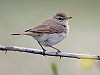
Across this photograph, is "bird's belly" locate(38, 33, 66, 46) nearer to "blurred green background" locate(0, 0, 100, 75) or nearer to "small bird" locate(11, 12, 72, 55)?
"small bird" locate(11, 12, 72, 55)

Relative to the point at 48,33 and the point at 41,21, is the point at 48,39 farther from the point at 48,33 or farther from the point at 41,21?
the point at 41,21

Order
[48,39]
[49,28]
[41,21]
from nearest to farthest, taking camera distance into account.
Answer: [48,39]
[49,28]
[41,21]

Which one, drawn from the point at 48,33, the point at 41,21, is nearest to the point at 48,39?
the point at 48,33

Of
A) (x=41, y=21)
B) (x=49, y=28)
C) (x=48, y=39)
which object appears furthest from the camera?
(x=41, y=21)

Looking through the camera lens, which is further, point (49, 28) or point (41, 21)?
point (41, 21)

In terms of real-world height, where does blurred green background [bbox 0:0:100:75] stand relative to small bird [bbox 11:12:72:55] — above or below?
below

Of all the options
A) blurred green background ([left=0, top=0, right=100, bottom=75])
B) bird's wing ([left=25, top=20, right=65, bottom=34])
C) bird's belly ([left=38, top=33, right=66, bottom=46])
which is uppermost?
bird's wing ([left=25, top=20, right=65, bottom=34])

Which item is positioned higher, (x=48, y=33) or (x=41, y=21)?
(x=48, y=33)

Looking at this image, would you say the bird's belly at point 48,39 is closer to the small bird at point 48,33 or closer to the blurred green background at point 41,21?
the small bird at point 48,33

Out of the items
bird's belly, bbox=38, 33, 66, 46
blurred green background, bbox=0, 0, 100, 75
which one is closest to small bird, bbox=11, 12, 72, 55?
bird's belly, bbox=38, 33, 66, 46
